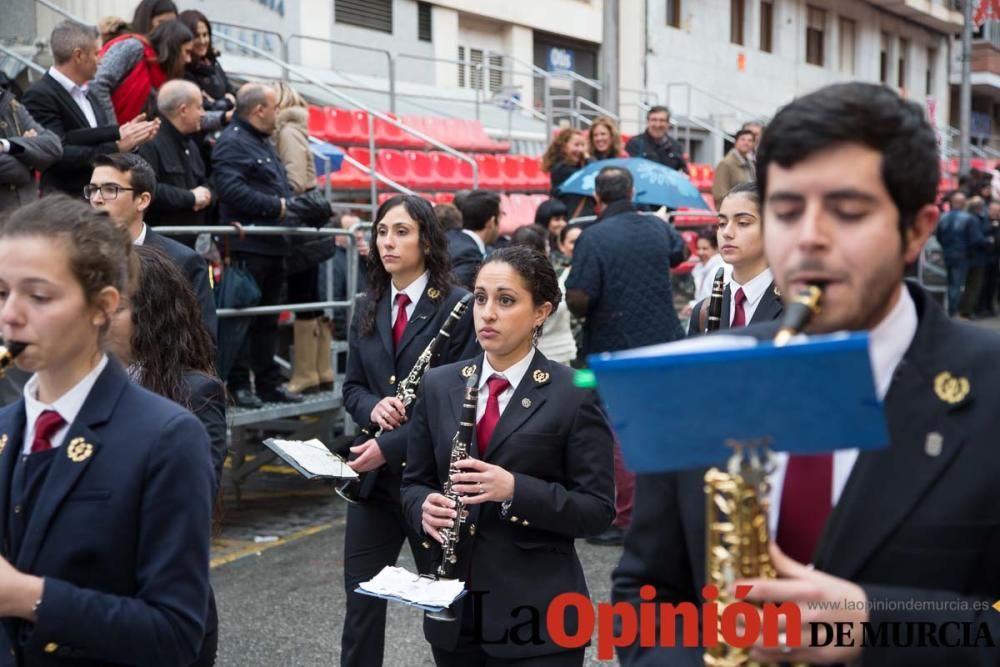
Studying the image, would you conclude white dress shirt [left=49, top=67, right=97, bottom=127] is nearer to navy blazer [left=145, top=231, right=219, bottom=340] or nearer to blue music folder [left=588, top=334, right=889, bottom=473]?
navy blazer [left=145, top=231, right=219, bottom=340]

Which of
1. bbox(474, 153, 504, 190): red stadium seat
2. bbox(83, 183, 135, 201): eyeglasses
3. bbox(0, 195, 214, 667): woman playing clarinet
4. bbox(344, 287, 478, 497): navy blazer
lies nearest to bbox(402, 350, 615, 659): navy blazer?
bbox(344, 287, 478, 497): navy blazer

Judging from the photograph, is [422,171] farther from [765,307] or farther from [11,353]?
[11,353]

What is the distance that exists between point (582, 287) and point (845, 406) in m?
6.22

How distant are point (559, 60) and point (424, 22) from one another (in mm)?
4602

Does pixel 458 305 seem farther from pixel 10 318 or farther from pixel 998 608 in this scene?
pixel 998 608

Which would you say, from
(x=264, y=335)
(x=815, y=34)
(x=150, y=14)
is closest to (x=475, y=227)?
(x=264, y=335)

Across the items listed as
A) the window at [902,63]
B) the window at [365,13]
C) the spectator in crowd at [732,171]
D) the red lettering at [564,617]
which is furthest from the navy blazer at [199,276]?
the window at [902,63]

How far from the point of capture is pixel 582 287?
786cm

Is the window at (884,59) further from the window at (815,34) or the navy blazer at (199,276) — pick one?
the navy blazer at (199,276)

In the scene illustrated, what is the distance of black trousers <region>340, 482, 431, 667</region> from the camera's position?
4.74m

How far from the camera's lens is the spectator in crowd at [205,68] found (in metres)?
8.95

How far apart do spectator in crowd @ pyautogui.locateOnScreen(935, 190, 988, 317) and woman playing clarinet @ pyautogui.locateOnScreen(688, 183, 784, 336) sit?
1604cm

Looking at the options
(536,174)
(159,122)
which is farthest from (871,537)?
(536,174)

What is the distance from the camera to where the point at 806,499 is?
6.53ft
